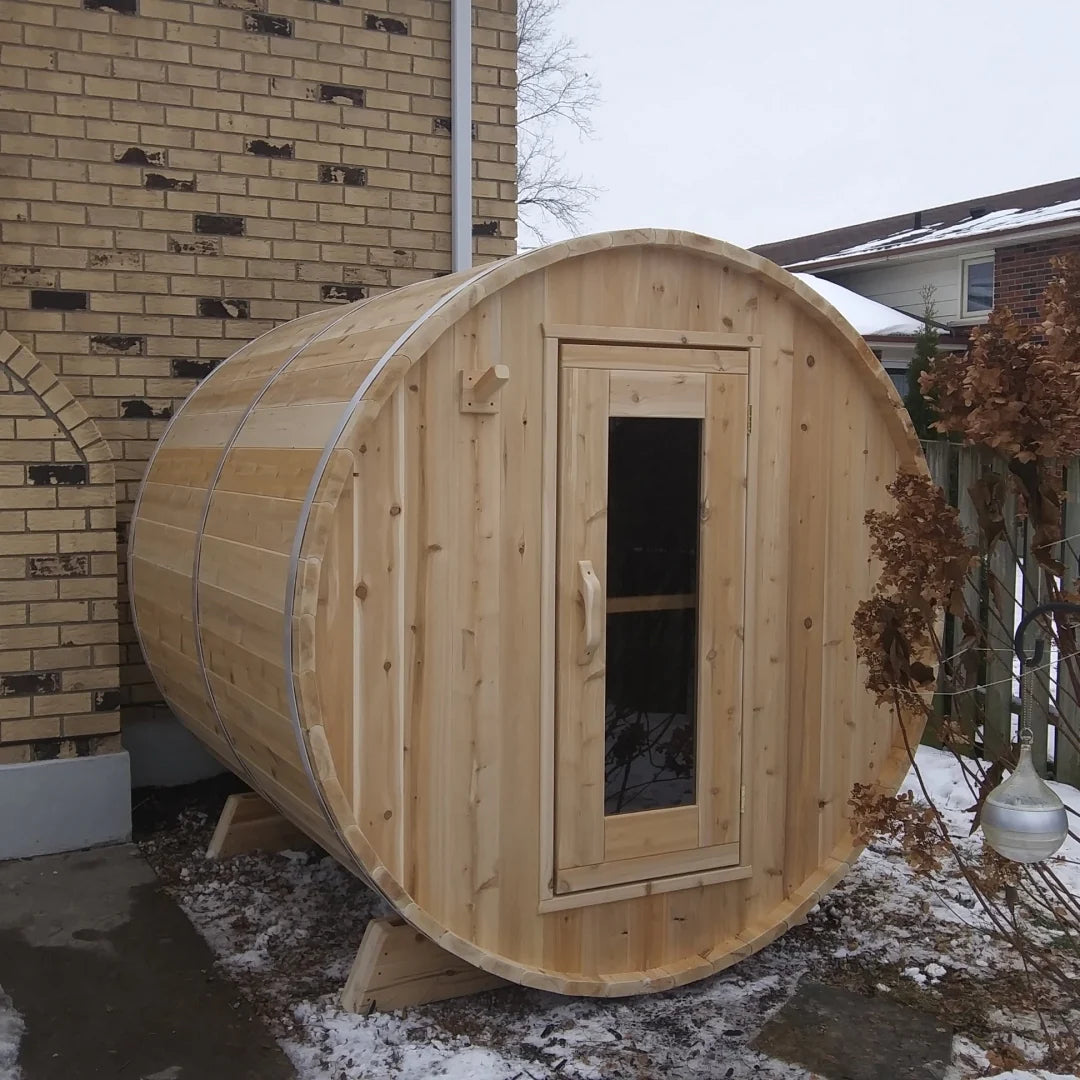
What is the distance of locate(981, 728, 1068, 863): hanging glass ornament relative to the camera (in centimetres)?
269

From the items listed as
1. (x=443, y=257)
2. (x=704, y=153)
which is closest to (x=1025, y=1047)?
(x=443, y=257)

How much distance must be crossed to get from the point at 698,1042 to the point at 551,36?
23.8 m

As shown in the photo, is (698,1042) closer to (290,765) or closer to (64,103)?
(290,765)

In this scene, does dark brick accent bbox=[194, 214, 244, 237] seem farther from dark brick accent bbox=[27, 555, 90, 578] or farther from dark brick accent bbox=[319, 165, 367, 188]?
dark brick accent bbox=[27, 555, 90, 578]

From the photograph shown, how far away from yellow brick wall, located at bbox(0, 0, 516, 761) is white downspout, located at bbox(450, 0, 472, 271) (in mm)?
57

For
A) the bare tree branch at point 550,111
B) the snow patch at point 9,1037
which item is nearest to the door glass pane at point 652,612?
the snow patch at point 9,1037

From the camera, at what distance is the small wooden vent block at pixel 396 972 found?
379cm

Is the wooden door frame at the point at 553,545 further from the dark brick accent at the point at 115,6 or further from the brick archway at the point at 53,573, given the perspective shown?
the dark brick accent at the point at 115,6

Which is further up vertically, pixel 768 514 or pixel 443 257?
pixel 443 257

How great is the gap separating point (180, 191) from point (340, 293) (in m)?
0.90

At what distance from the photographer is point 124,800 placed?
5387 mm

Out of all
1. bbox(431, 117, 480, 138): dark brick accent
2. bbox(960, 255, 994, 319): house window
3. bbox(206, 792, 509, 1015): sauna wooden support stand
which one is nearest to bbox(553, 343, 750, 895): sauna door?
bbox(206, 792, 509, 1015): sauna wooden support stand

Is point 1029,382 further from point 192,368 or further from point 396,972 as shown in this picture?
point 192,368

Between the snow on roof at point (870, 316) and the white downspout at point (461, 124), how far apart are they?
10346 mm
